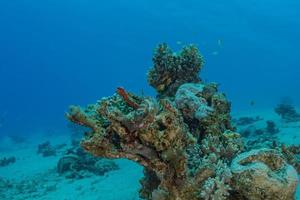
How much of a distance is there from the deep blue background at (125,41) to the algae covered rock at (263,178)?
95.2m

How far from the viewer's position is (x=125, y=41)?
162m

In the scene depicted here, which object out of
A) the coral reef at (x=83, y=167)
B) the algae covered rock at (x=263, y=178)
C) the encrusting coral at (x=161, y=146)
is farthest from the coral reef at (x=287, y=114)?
the algae covered rock at (x=263, y=178)

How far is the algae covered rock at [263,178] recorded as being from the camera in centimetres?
658

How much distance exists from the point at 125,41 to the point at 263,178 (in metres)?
158

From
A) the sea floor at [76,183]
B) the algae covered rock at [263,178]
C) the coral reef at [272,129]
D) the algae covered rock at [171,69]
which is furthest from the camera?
the coral reef at [272,129]

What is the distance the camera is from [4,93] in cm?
15838

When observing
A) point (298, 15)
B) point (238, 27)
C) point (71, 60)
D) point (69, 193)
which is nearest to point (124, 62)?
point (71, 60)

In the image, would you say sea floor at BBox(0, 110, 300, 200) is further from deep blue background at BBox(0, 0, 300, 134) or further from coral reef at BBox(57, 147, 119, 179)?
deep blue background at BBox(0, 0, 300, 134)

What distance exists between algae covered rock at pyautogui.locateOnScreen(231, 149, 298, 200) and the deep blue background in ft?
312

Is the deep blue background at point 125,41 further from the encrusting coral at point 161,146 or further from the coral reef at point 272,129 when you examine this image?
the encrusting coral at point 161,146

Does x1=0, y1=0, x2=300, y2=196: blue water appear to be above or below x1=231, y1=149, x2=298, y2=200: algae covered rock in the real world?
above

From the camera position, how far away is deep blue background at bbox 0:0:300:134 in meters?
114

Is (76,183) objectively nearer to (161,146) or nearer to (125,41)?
(161,146)

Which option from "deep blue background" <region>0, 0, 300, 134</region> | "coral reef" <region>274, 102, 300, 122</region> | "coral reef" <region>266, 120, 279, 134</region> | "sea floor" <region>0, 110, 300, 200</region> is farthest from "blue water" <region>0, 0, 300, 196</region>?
"sea floor" <region>0, 110, 300, 200</region>
